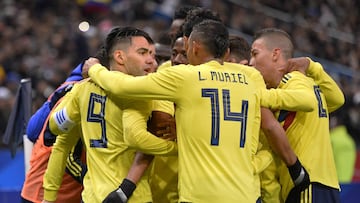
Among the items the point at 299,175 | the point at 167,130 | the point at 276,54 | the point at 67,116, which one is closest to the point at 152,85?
the point at 167,130

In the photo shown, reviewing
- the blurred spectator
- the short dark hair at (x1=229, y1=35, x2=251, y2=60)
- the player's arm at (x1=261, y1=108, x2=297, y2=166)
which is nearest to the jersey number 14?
the player's arm at (x1=261, y1=108, x2=297, y2=166)

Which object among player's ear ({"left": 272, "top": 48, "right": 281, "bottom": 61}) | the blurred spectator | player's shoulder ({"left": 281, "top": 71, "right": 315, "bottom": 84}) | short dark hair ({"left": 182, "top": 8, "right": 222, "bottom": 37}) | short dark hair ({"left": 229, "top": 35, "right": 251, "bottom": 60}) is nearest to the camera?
player's shoulder ({"left": 281, "top": 71, "right": 315, "bottom": 84})

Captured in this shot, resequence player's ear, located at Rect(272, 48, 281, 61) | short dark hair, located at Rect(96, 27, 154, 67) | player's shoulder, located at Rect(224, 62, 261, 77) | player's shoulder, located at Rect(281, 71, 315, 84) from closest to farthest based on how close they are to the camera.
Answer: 1. player's shoulder, located at Rect(224, 62, 261, 77)
2. short dark hair, located at Rect(96, 27, 154, 67)
3. player's shoulder, located at Rect(281, 71, 315, 84)
4. player's ear, located at Rect(272, 48, 281, 61)

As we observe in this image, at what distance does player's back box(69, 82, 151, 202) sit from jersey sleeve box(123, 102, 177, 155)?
0.24ft

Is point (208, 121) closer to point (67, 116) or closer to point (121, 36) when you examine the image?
point (121, 36)

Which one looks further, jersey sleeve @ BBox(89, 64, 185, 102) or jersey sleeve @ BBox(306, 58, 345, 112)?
jersey sleeve @ BBox(306, 58, 345, 112)

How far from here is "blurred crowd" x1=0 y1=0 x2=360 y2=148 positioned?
1584 cm

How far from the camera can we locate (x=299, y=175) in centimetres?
605

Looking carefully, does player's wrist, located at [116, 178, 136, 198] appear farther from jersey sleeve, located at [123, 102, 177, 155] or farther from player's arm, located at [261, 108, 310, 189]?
player's arm, located at [261, 108, 310, 189]

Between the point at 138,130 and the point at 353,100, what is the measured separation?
11.8 metres

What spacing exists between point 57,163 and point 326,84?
1.93m

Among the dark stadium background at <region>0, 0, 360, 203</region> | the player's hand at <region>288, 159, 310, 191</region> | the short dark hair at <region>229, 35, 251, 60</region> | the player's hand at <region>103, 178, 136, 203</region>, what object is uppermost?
the dark stadium background at <region>0, 0, 360, 203</region>

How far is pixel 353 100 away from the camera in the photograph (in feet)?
55.3

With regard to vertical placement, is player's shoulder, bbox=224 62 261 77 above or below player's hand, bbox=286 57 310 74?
below
